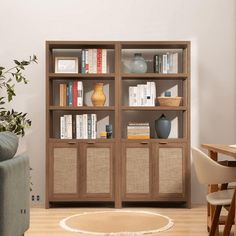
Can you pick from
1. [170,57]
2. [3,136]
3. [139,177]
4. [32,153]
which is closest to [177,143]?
[139,177]

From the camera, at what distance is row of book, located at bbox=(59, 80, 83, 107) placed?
16.8ft

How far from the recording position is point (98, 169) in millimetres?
5027

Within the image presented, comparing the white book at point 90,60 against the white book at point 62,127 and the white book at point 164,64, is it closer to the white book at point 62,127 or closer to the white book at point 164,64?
the white book at point 62,127

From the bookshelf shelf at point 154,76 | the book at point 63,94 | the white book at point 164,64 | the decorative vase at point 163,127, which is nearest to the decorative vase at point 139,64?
the bookshelf shelf at point 154,76

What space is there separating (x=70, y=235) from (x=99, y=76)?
1.95 m

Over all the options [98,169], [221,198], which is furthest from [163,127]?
[221,198]

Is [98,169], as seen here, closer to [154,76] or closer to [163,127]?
[163,127]

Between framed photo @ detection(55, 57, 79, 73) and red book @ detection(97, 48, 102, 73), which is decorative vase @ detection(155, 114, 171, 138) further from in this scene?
framed photo @ detection(55, 57, 79, 73)

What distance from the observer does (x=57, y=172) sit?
16.5ft

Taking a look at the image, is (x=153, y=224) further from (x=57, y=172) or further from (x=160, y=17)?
(x=160, y=17)

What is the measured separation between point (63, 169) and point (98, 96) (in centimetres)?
90

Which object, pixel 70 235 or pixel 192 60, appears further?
pixel 192 60

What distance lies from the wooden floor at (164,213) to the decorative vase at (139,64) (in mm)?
1541

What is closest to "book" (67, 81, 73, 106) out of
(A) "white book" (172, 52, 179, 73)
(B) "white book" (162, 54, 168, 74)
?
(B) "white book" (162, 54, 168, 74)
